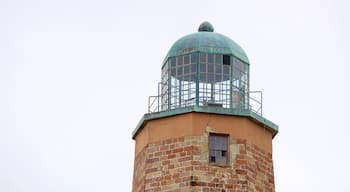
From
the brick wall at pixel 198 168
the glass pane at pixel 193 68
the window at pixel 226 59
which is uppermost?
the window at pixel 226 59

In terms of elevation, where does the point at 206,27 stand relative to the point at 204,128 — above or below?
above

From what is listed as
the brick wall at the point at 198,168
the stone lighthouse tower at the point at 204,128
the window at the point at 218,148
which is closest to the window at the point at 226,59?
the stone lighthouse tower at the point at 204,128

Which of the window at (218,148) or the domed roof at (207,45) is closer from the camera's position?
the window at (218,148)

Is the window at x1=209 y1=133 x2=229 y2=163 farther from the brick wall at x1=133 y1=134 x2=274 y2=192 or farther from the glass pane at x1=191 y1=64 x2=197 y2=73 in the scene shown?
the glass pane at x1=191 y1=64 x2=197 y2=73

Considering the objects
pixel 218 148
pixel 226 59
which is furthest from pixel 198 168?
pixel 226 59

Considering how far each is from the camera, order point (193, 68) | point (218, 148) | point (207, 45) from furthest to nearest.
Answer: point (207, 45) → point (193, 68) → point (218, 148)

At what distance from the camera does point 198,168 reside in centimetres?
2603

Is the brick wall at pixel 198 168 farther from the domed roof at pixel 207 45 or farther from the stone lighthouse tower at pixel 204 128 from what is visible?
the domed roof at pixel 207 45

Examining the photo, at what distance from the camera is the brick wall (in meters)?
25.9

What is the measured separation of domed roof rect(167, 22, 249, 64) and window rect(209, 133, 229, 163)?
3.02 meters

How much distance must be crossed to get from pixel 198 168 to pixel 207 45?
4.41m

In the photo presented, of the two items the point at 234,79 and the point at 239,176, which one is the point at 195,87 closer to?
the point at 234,79

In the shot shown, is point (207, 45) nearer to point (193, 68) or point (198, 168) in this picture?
point (193, 68)

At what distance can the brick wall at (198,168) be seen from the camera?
25.9 metres
